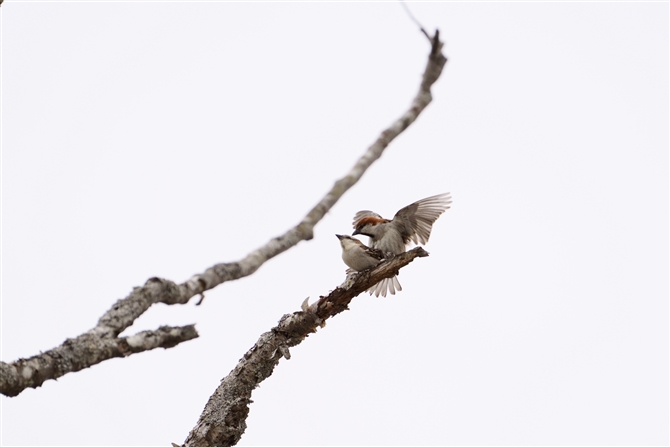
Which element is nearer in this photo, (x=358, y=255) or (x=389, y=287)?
(x=358, y=255)

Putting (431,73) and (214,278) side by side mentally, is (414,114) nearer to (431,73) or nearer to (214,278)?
(431,73)

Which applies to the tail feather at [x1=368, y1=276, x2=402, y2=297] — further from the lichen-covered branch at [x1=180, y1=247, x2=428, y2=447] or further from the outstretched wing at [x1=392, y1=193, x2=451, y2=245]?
the lichen-covered branch at [x1=180, y1=247, x2=428, y2=447]

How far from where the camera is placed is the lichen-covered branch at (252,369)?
167 inches

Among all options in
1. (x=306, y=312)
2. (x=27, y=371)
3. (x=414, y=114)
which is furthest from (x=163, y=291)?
(x=306, y=312)

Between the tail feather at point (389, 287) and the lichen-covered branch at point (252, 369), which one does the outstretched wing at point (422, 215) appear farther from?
the lichen-covered branch at point (252, 369)

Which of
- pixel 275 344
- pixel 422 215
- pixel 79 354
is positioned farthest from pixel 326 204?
pixel 422 215

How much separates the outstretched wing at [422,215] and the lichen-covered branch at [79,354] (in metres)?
5.23

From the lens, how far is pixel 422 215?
7.70 metres

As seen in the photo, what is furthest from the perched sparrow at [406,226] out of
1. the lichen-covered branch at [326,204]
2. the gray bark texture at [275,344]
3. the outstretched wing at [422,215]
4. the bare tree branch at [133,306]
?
the bare tree branch at [133,306]

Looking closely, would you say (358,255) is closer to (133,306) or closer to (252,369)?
(252,369)

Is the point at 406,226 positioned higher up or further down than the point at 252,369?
higher up

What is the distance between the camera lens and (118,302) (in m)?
2.58

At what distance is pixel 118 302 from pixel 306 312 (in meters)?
2.42

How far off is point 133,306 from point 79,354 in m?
0.25
